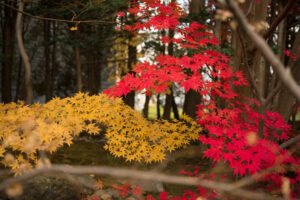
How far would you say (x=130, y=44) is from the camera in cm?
860

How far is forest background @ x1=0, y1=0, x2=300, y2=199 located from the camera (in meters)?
3.74

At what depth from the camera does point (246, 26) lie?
1163 mm

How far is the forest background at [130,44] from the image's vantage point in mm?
3744

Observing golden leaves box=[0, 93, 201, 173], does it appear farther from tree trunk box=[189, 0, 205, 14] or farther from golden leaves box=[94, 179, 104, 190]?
tree trunk box=[189, 0, 205, 14]

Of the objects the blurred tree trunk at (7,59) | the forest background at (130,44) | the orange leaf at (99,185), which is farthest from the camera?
the blurred tree trunk at (7,59)

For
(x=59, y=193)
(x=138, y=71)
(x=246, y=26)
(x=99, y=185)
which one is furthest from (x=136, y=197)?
(x=246, y=26)

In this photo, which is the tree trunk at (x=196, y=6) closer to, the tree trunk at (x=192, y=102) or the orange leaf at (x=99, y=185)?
the tree trunk at (x=192, y=102)

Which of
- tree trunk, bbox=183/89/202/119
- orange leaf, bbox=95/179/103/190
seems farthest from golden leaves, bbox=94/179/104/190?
tree trunk, bbox=183/89/202/119

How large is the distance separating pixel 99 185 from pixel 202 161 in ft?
9.47

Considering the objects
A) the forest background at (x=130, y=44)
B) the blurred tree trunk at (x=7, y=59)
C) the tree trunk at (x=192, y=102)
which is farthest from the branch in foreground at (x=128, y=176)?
the blurred tree trunk at (x=7, y=59)

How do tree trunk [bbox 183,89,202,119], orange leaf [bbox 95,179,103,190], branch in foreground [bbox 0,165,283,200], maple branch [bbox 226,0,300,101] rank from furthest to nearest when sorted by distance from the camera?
tree trunk [bbox 183,89,202,119] → orange leaf [bbox 95,179,103,190] → maple branch [bbox 226,0,300,101] → branch in foreground [bbox 0,165,283,200]

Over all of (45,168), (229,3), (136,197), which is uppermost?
(229,3)

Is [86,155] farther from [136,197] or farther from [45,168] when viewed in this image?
[45,168]

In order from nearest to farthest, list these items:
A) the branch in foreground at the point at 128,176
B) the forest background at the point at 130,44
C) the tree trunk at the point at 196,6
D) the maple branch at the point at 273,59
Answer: the branch in foreground at the point at 128,176 → the maple branch at the point at 273,59 → the forest background at the point at 130,44 → the tree trunk at the point at 196,6
